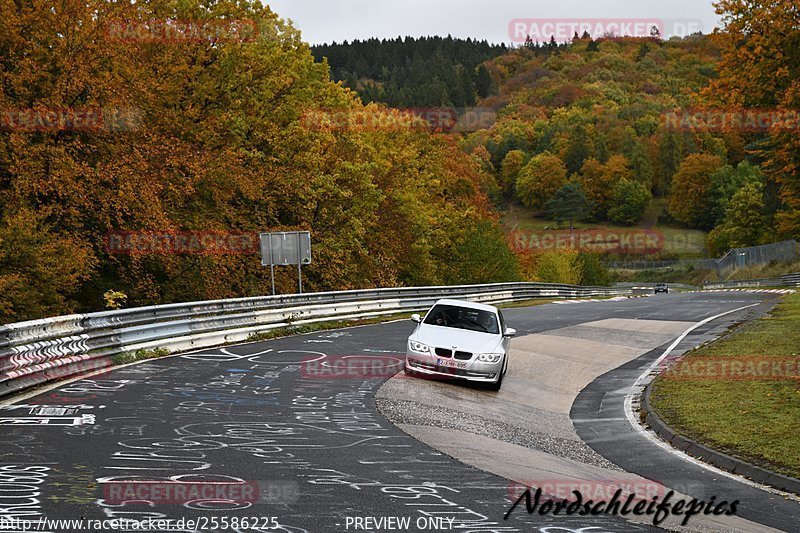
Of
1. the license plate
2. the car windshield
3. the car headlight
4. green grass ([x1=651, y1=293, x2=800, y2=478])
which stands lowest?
green grass ([x1=651, y1=293, x2=800, y2=478])

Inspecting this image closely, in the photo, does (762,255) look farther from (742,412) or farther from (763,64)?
(742,412)

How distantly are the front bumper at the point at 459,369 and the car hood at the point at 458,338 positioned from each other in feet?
0.81

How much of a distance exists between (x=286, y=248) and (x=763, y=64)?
14.8m

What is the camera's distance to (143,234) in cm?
2702

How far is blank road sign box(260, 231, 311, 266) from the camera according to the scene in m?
26.8

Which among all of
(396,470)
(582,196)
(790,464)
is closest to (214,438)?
(396,470)

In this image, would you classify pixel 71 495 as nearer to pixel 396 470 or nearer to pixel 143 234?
pixel 396 470

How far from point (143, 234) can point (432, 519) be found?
871 inches

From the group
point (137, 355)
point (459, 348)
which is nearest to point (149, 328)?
point (137, 355)

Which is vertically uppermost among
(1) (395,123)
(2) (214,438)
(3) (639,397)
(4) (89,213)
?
(1) (395,123)

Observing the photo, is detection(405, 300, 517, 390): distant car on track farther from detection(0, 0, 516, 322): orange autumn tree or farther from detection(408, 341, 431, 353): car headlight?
detection(0, 0, 516, 322): orange autumn tree

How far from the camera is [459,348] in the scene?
15.1 metres

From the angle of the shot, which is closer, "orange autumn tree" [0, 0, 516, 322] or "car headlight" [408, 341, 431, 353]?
"car headlight" [408, 341, 431, 353]

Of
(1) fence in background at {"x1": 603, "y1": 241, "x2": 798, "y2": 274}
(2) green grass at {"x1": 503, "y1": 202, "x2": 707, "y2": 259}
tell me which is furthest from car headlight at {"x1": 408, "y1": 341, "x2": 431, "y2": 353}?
(2) green grass at {"x1": 503, "y1": 202, "x2": 707, "y2": 259}
